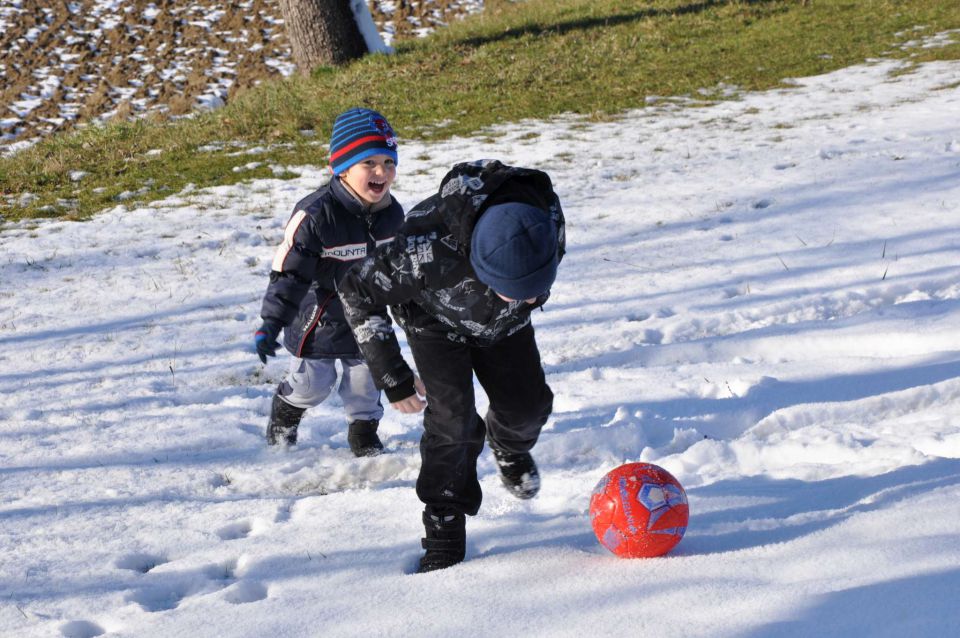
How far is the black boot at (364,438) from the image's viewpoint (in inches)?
175

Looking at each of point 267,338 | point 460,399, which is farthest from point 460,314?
point 267,338

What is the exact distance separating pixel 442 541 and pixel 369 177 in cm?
174

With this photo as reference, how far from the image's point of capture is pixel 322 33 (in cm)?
1351

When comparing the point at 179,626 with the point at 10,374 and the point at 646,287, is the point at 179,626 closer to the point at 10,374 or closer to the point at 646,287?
the point at 10,374

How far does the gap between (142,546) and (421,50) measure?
39.3 feet

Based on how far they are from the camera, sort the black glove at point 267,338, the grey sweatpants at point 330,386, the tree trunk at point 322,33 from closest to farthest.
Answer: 1. the black glove at point 267,338
2. the grey sweatpants at point 330,386
3. the tree trunk at point 322,33

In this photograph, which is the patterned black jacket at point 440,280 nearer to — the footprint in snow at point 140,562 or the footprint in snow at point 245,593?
the footprint in snow at point 245,593

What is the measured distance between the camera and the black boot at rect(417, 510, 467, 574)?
328cm

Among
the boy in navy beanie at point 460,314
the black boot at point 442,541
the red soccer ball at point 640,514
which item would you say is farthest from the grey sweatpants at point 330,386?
the red soccer ball at point 640,514

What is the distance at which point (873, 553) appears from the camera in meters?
2.85

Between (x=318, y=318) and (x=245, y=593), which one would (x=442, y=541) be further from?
(x=318, y=318)

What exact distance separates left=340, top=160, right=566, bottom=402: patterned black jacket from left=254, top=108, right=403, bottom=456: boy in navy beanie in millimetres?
628

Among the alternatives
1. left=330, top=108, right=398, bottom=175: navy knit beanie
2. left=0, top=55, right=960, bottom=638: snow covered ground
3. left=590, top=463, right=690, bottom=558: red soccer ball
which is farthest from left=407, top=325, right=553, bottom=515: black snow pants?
left=330, top=108, right=398, bottom=175: navy knit beanie

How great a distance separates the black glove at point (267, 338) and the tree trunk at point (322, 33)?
33.8 ft
